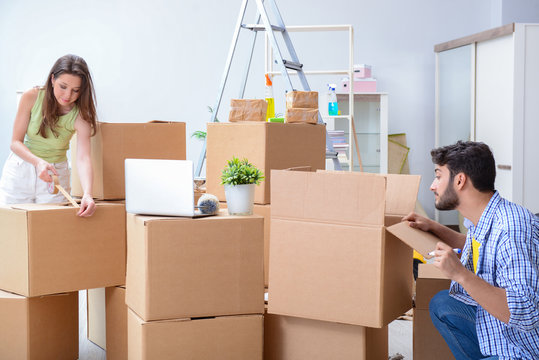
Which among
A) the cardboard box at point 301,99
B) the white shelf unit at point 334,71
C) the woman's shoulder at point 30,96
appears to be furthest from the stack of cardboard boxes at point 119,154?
the white shelf unit at point 334,71

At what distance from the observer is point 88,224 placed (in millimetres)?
2186

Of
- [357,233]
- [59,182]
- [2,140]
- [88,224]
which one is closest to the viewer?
[357,233]

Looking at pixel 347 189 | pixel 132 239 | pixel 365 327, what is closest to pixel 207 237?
pixel 132 239

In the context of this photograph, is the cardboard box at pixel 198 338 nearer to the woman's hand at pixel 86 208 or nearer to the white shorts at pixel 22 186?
the woman's hand at pixel 86 208

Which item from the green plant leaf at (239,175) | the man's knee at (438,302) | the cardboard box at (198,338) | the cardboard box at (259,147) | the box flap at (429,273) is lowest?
the cardboard box at (198,338)

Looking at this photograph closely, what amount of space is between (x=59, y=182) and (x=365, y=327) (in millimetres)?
1314

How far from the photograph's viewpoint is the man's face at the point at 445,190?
175 centimetres

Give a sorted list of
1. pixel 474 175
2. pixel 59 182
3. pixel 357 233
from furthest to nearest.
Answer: pixel 59 182, pixel 357 233, pixel 474 175

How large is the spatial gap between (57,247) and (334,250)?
97cm

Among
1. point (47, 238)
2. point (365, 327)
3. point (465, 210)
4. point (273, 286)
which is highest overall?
point (465, 210)

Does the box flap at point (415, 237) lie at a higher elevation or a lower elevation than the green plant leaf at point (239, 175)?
lower

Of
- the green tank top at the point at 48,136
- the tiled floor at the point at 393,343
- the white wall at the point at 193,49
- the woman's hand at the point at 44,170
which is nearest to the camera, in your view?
the woman's hand at the point at 44,170

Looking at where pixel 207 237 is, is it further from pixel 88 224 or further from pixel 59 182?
pixel 59 182

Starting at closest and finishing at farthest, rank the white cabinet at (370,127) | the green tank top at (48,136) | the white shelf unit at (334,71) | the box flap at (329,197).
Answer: the box flap at (329,197), the green tank top at (48,136), the white shelf unit at (334,71), the white cabinet at (370,127)
